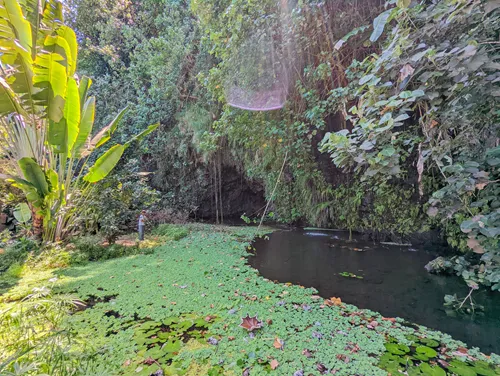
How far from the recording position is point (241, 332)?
1.71 meters

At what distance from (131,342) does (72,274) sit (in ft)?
6.22

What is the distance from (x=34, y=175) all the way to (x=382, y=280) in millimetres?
4418

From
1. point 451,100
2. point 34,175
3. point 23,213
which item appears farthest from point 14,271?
point 451,100

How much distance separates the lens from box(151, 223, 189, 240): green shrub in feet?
15.8

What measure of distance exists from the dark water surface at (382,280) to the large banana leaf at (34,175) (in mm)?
2940

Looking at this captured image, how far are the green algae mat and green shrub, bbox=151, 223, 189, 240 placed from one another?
1980mm

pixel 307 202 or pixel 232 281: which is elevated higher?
pixel 307 202

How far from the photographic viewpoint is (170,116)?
23.7 ft

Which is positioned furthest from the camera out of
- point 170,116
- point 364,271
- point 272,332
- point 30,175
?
point 170,116

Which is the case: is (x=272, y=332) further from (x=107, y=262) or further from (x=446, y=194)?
(x=107, y=262)

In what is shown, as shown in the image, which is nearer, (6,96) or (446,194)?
(446,194)

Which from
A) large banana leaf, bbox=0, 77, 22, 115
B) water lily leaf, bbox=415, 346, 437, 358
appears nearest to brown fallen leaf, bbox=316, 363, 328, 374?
water lily leaf, bbox=415, 346, 437, 358

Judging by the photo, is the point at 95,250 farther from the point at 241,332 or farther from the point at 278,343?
the point at 278,343

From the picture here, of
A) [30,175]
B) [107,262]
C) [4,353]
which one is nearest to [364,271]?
[4,353]
